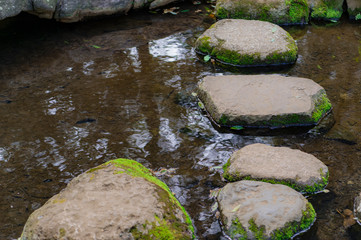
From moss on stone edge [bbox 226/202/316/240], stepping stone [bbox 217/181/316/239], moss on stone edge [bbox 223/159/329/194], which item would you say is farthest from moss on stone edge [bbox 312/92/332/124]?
moss on stone edge [bbox 226/202/316/240]

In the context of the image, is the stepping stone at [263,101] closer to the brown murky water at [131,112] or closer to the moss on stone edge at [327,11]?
the brown murky water at [131,112]

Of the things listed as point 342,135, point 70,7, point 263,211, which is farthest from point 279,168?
point 70,7

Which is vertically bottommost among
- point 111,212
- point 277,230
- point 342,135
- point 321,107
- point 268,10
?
point 342,135

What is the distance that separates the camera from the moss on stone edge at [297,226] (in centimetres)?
351

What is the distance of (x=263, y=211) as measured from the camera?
3594mm

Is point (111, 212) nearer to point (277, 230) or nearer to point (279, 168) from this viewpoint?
point (277, 230)

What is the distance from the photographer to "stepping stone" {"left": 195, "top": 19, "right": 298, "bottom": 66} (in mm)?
6922

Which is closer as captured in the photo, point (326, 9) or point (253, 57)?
point (253, 57)

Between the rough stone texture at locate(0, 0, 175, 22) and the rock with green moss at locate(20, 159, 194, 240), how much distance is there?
4.60 m

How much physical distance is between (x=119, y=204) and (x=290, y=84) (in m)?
3.42

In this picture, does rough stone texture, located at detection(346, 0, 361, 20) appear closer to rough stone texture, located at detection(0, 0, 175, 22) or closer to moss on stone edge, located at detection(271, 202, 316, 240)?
rough stone texture, located at detection(0, 0, 175, 22)

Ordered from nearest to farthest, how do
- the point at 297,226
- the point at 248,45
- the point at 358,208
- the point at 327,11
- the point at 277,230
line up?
the point at 277,230 → the point at 297,226 → the point at 358,208 → the point at 248,45 → the point at 327,11

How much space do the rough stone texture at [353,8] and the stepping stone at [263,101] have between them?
423 centimetres

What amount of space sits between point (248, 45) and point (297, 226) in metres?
4.08
